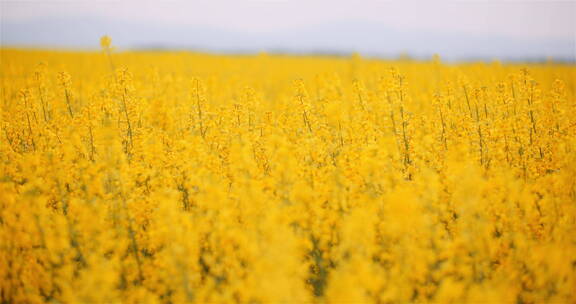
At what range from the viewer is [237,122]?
286 inches

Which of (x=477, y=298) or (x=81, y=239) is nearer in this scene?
(x=477, y=298)

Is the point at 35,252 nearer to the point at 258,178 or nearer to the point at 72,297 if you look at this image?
the point at 72,297

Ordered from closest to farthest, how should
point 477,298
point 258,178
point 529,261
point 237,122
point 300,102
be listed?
point 477,298 < point 529,261 < point 258,178 < point 300,102 < point 237,122

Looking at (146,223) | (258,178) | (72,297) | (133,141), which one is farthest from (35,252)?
(258,178)

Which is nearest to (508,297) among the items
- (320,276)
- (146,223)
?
(320,276)

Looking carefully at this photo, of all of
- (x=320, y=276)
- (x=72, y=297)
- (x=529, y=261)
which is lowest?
(x=320, y=276)

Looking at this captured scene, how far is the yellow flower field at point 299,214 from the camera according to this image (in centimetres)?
363

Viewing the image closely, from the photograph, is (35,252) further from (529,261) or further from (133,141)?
(529,261)

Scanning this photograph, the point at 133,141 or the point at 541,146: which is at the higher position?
the point at 133,141

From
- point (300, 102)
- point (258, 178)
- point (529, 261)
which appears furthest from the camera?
point (300, 102)

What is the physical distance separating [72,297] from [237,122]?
14.9ft

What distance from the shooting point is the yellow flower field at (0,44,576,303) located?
363 centimetres

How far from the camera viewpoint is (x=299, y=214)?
4332 mm

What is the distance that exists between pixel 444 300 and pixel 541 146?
401 cm
